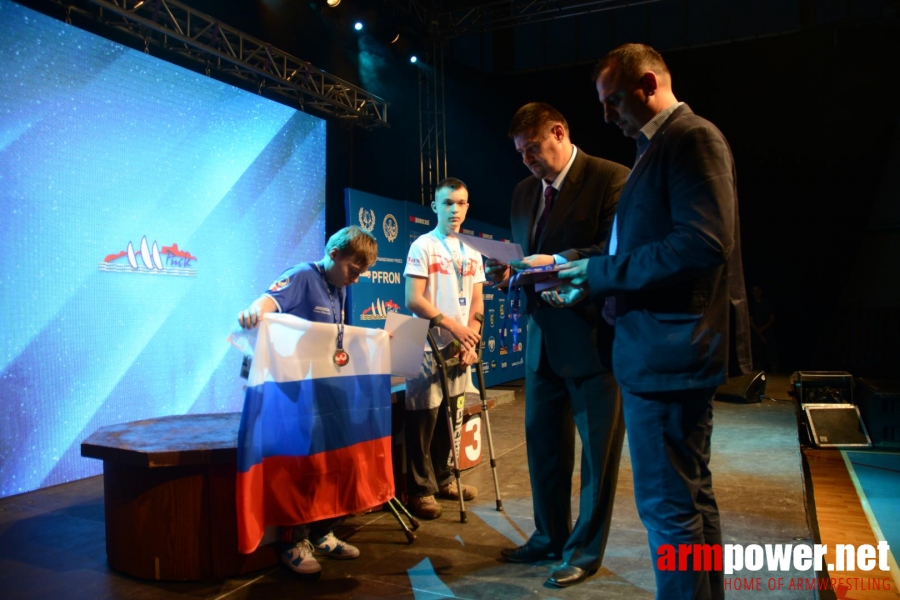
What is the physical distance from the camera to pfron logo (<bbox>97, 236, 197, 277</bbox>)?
4414mm

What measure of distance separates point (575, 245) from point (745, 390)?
604cm

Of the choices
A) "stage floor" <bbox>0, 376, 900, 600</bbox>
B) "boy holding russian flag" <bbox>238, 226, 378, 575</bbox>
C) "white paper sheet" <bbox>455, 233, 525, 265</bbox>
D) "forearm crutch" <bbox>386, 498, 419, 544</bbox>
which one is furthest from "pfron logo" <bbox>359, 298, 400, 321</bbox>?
"white paper sheet" <bbox>455, 233, 525, 265</bbox>

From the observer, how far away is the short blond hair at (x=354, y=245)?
8.43 ft

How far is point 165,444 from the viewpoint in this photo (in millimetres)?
2396

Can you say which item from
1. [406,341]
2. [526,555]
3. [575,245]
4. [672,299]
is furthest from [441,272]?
[672,299]

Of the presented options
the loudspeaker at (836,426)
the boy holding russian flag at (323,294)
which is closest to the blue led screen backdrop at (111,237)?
the boy holding russian flag at (323,294)

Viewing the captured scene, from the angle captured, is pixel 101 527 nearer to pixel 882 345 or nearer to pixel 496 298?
pixel 496 298

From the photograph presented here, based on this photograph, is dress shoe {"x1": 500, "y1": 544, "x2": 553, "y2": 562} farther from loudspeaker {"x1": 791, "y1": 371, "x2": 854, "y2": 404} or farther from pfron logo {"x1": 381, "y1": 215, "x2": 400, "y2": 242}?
loudspeaker {"x1": 791, "y1": 371, "x2": 854, "y2": 404}

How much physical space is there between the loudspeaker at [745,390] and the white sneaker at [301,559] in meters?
6.18

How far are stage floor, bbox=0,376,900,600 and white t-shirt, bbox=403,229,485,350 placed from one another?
3.38 ft

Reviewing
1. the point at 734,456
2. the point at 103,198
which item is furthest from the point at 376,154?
the point at 734,456

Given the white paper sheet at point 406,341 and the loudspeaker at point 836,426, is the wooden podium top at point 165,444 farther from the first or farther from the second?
the loudspeaker at point 836,426

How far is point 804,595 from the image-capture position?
2.12 meters

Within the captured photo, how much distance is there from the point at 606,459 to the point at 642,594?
19.1 inches
